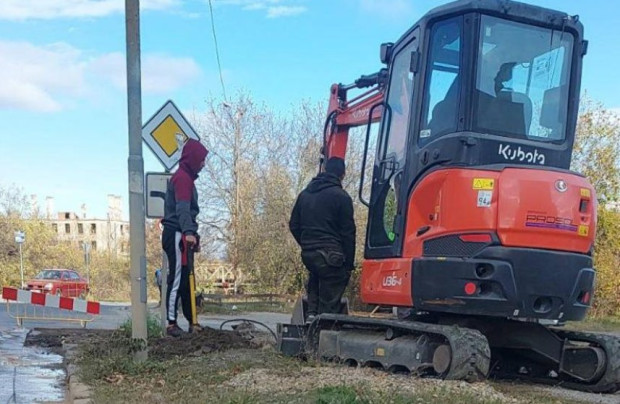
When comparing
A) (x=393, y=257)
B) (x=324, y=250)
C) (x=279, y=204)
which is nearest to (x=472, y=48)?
(x=393, y=257)

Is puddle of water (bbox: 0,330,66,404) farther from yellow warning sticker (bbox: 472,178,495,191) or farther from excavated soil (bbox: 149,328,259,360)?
yellow warning sticker (bbox: 472,178,495,191)

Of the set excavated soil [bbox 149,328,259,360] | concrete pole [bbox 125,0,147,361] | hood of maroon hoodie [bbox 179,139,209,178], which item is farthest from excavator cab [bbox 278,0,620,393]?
hood of maroon hoodie [bbox 179,139,209,178]

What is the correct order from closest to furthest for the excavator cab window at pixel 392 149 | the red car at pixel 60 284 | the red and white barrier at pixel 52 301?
the excavator cab window at pixel 392 149
the red and white barrier at pixel 52 301
the red car at pixel 60 284

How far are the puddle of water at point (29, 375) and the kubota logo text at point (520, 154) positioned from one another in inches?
178

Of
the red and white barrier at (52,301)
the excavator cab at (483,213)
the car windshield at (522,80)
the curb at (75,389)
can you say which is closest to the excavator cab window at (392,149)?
the excavator cab at (483,213)

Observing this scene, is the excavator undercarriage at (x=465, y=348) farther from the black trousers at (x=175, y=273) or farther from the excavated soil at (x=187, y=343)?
the black trousers at (x=175, y=273)

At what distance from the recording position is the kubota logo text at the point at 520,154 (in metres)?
6.18

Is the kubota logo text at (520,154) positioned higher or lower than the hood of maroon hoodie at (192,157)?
higher

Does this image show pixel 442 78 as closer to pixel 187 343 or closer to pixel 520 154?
pixel 520 154

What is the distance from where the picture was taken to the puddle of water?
648 cm

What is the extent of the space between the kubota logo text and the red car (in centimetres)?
2394

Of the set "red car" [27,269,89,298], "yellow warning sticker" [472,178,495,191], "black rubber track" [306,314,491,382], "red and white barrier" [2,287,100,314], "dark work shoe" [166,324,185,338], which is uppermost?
"yellow warning sticker" [472,178,495,191]

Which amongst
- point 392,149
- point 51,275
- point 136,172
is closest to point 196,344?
point 136,172

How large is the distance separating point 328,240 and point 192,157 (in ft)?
7.05
